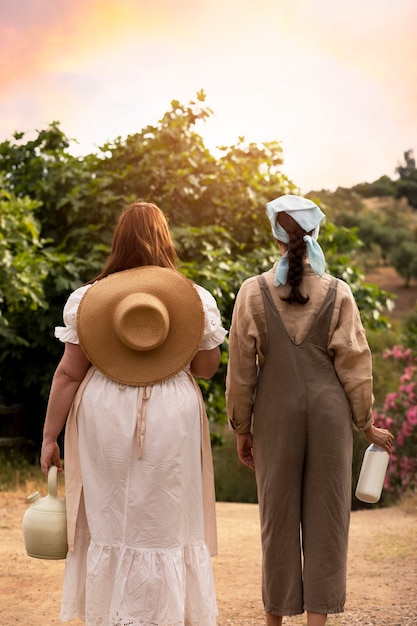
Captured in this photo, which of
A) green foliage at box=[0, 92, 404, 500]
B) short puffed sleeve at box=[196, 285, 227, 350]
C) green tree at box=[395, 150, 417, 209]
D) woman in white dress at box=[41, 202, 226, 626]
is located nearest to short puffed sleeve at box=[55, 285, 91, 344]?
woman in white dress at box=[41, 202, 226, 626]

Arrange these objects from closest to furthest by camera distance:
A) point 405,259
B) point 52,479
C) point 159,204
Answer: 1. point 52,479
2. point 159,204
3. point 405,259

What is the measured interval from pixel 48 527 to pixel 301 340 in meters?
1.29

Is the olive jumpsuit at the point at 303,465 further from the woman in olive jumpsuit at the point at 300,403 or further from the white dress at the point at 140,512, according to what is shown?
the white dress at the point at 140,512

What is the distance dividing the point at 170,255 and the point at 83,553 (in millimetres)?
1306

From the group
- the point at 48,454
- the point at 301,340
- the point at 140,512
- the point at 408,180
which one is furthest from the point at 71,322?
the point at 408,180

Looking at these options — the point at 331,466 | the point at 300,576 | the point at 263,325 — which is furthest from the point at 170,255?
the point at 300,576

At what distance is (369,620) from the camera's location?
460 centimetres

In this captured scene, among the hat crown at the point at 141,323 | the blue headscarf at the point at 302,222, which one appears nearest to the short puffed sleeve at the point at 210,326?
the hat crown at the point at 141,323

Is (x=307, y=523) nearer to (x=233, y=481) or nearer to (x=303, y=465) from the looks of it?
(x=303, y=465)

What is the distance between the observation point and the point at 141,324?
3.70 meters

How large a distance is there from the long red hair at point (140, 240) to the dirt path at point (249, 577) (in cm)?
197

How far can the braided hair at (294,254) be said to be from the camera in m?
3.68

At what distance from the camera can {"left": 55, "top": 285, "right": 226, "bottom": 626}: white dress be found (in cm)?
358

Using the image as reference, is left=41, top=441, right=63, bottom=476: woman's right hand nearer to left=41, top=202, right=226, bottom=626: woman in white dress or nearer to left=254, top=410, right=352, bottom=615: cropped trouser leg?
left=41, top=202, right=226, bottom=626: woman in white dress
